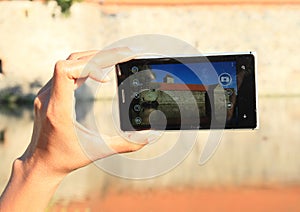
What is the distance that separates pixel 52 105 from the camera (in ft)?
2.47

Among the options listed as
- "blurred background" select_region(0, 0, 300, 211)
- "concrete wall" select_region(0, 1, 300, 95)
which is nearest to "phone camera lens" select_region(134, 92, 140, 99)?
"blurred background" select_region(0, 0, 300, 211)

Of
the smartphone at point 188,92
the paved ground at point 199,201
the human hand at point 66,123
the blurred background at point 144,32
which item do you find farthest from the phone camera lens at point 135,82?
the blurred background at point 144,32

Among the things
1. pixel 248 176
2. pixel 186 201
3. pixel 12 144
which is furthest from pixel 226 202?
pixel 12 144

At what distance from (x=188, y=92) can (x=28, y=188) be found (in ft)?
0.96

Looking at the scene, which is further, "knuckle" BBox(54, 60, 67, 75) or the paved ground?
the paved ground

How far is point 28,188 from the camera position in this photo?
0.83 metres

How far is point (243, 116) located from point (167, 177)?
3.35 metres

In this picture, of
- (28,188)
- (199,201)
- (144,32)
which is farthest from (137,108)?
(144,32)

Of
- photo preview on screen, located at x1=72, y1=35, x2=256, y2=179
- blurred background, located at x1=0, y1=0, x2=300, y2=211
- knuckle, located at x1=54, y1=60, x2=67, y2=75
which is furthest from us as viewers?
blurred background, located at x1=0, y1=0, x2=300, y2=211

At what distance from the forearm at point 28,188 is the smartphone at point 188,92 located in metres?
0.19

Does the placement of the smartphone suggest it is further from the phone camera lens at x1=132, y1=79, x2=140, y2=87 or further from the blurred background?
the blurred background

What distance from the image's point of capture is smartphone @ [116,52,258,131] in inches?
37.0

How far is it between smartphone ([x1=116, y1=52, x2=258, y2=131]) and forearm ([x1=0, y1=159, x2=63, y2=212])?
7.4 inches

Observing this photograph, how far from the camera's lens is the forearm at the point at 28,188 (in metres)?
0.81
